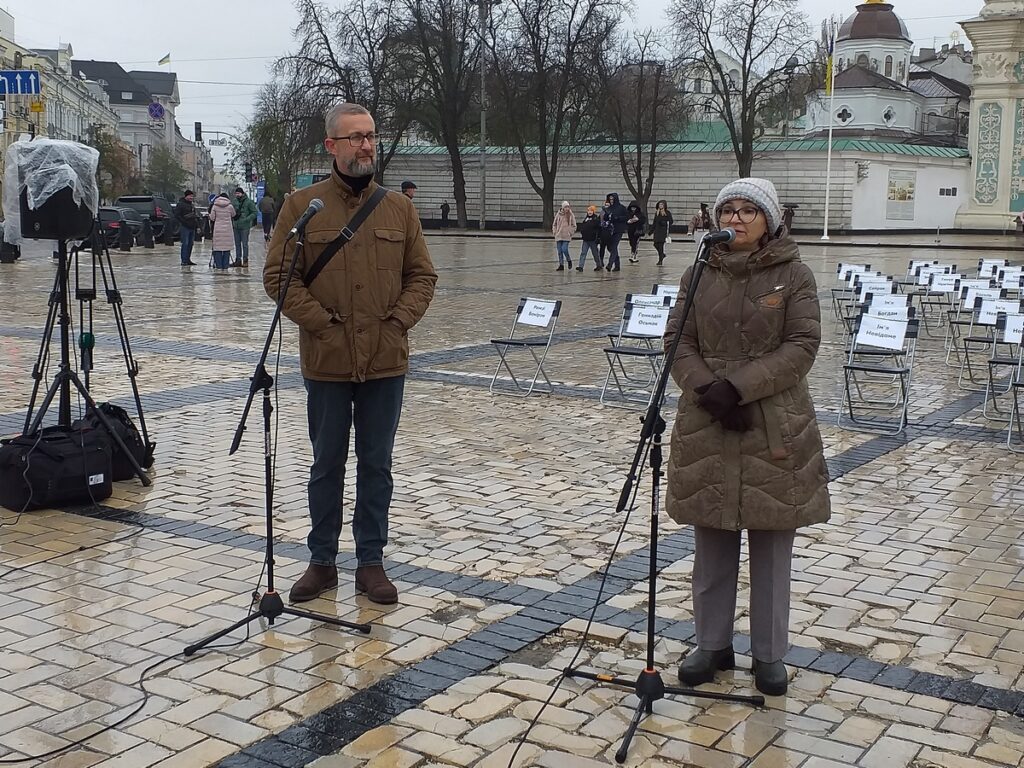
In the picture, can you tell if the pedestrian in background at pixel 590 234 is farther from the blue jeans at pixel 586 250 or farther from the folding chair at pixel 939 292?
the folding chair at pixel 939 292

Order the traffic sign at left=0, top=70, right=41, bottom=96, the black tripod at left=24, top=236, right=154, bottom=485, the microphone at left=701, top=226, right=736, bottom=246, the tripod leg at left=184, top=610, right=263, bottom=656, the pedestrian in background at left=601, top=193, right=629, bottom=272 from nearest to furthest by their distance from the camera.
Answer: the microphone at left=701, top=226, right=736, bottom=246 → the tripod leg at left=184, top=610, right=263, bottom=656 → the black tripod at left=24, top=236, right=154, bottom=485 → the traffic sign at left=0, top=70, right=41, bottom=96 → the pedestrian in background at left=601, top=193, right=629, bottom=272

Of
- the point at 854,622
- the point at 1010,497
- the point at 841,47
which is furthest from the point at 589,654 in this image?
the point at 841,47

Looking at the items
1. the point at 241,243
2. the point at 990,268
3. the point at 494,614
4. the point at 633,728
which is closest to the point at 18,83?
the point at 241,243

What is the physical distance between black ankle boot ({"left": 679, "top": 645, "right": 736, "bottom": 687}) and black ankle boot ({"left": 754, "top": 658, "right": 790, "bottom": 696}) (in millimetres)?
162

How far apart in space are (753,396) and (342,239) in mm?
1905

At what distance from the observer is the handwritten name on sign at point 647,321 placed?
11.2m

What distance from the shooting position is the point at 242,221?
27609mm

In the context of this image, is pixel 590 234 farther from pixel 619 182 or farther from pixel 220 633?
pixel 619 182

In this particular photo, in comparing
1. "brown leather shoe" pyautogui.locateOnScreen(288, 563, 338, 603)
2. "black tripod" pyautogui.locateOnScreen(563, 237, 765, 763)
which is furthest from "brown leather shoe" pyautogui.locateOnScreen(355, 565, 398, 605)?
"black tripod" pyautogui.locateOnScreen(563, 237, 765, 763)

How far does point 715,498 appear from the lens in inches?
171

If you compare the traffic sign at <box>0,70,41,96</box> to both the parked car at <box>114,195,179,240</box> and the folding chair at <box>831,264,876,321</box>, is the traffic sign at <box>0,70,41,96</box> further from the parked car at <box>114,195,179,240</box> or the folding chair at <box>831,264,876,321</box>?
the parked car at <box>114,195,179,240</box>

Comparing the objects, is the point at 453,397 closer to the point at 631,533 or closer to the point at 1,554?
the point at 631,533

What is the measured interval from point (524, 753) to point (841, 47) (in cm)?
9222

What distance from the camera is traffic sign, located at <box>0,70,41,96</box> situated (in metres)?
23.0
